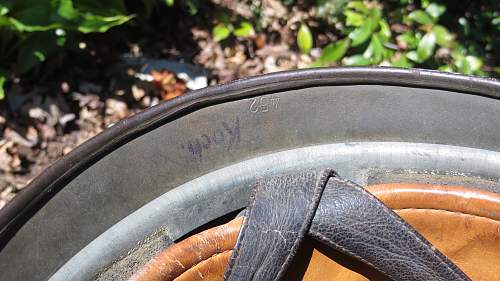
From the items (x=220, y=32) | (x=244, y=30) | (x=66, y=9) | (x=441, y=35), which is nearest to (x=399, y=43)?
(x=441, y=35)

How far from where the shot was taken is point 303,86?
0.97 meters

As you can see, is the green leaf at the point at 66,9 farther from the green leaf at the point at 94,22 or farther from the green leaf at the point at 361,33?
the green leaf at the point at 361,33

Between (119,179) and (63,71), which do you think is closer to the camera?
(119,179)

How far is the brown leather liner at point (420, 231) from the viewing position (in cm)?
84

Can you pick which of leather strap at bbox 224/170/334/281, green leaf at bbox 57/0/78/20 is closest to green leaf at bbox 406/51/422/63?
green leaf at bbox 57/0/78/20

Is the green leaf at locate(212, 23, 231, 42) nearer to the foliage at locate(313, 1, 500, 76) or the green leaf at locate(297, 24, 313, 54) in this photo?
the green leaf at locate(297, 24, 313, 54)

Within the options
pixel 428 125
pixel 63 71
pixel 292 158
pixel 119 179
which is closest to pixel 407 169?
pixel 428 125

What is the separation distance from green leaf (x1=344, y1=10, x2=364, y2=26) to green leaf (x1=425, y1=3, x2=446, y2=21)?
317mm

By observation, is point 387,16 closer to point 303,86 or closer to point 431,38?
point 431,38

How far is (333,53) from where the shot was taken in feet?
7.79

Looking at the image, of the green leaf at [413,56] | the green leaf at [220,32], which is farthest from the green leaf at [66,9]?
the green leaf at [413,56]

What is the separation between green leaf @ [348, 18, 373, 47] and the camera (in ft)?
7.73

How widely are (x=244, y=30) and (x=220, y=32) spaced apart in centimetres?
11

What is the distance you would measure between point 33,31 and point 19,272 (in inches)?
55.2
